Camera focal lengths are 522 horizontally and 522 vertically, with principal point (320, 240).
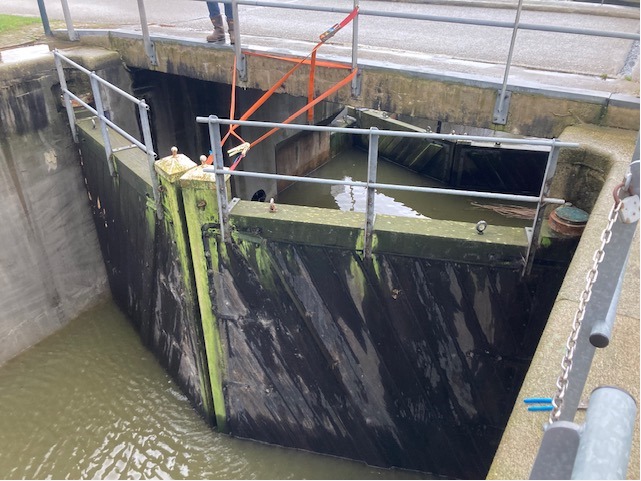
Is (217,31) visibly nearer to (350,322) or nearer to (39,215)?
(39,215)

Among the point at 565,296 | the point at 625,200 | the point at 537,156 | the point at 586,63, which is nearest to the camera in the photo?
the point at 625,200

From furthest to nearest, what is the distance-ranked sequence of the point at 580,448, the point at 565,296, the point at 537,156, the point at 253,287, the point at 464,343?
the point at 537,156 < the point at 253,287 < the point at 464,343 < the point at 565,296 < the point at 580,448

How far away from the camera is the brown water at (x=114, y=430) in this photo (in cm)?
534

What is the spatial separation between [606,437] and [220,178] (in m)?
3.59

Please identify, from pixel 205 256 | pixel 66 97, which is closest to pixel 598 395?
pixel 205 256

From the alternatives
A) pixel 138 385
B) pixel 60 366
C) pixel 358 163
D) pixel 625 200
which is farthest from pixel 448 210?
pixel 625 200

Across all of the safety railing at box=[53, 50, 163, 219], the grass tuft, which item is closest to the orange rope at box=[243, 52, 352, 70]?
the safety railing at box=[53, 50, 163, 219]

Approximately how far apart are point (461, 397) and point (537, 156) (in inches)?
238

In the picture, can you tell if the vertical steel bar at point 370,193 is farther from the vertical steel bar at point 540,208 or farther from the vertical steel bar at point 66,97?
the vertical steel bar at point 66,97

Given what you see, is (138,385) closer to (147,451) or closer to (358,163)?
(147,451)

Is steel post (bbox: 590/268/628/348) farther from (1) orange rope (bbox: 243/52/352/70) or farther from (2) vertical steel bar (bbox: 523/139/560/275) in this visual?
(1) orange rope (bbox: 243/52/352/70)

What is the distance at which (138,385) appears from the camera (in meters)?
6.17

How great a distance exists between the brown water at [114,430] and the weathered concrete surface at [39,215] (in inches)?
20.6

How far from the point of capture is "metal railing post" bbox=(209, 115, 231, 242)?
3.95 m
